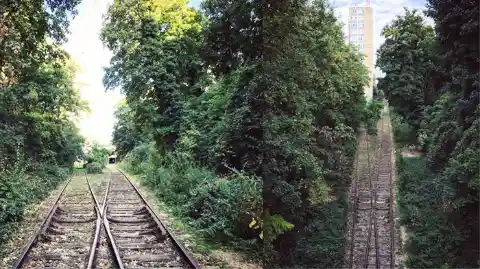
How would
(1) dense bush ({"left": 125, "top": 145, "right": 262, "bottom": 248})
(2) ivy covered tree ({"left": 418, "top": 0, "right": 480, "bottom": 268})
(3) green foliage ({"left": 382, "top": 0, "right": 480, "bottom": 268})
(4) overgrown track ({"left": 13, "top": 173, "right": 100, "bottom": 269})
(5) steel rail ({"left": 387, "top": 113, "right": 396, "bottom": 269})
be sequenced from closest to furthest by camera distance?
(4) overgrown track ({"left": 13, "top": 173, "right": 100, "bottom": 269}) < (2) ivy covered tree ({"left": 418, "top": 0, "right": 480, "bottom": 268}) < (3) green foliage ({"left": 382, "top": 0, "right": 480, "bottom": 268}) < (1) dense bush ({"left": 125, "top": 145, "right": 262, "bottom": 248}) < (5) steel rail ({"left": 387, "top": 113, "right": 396, "bottom": 269})

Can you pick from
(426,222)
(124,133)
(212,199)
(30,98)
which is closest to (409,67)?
(426,222)

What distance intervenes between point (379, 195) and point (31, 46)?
21.1ft

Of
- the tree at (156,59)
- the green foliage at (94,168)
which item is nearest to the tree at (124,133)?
the tree at (156,59)

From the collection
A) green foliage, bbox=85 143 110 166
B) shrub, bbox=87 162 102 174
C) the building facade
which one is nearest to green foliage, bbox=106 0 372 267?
the building facade

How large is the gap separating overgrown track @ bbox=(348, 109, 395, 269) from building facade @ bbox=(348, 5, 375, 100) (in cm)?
234

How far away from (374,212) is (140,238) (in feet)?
14.1

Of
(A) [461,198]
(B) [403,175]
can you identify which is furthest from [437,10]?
(B) [403,175]

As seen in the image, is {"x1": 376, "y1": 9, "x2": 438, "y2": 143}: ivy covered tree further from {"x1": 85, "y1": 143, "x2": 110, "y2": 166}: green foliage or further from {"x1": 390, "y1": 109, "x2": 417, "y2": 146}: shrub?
{"x1": 85, "y1": 143, "x2": 110, "y2": 166}: green foliage

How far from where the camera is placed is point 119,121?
693 cm

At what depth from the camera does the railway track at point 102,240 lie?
12.7 ft

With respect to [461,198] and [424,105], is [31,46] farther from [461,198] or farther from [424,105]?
[424,105]

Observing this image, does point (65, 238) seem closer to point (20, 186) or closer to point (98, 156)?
point (20, 186)

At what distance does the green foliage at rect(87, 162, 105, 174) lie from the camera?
9.93m

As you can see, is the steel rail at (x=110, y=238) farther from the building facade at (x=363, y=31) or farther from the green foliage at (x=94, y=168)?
the green foliage at (x=94, y=168)
